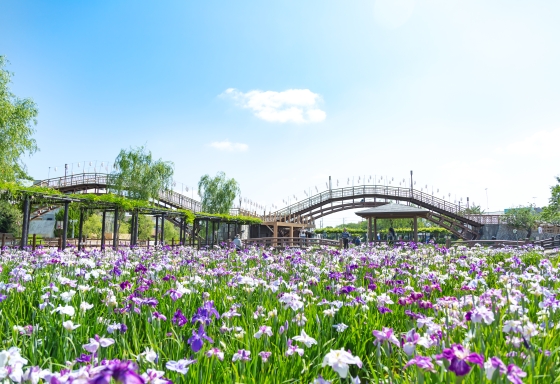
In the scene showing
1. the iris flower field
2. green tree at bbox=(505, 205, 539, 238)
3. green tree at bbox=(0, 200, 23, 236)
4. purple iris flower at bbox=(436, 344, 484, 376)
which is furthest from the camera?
green tree at bbox=(505, 205, 539, 238)

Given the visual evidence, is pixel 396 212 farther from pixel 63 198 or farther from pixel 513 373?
pixel 513 373

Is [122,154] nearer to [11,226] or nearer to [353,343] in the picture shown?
[11,226]

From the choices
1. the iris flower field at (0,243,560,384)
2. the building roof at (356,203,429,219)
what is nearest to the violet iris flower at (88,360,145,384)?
the iris flower field at (0,243,560,384)

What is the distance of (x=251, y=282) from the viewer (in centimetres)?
382

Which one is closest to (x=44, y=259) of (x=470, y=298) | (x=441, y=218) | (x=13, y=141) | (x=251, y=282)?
(x=251, y=282)

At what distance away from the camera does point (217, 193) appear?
39.2m

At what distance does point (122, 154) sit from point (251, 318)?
29.2 m

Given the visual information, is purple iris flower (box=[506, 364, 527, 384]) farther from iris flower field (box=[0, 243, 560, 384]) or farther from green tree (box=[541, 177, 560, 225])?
green tree (box=[541, 177, 560, 225])

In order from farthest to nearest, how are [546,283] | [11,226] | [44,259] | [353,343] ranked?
[11,226]
[44,259]
[546,283]
[353,343]

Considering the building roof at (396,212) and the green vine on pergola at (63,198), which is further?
the building roof at (396,212)

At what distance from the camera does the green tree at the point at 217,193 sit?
39125mm

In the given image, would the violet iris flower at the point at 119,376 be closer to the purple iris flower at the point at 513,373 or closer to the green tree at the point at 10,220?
the purple iris flower at the point at 513,373

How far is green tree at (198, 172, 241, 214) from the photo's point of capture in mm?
39125

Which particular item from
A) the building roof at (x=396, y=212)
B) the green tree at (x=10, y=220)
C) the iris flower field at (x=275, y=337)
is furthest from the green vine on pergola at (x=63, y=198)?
the green tree at (x=10, y=220)
